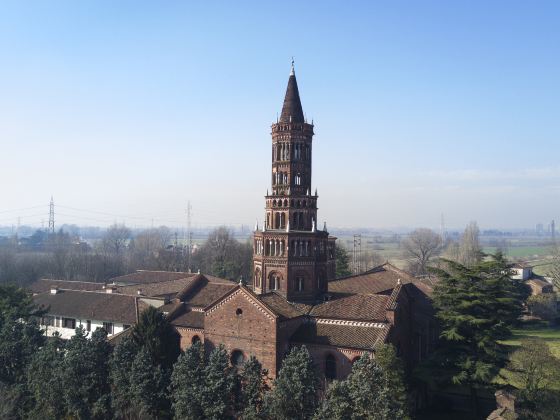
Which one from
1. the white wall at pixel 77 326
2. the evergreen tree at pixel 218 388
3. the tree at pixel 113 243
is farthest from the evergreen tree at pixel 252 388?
the tree at pixel 113 243

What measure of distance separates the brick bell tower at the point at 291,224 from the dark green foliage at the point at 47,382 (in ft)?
48.3

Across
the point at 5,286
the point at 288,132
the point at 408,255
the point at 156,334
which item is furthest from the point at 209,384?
the point at 408,255

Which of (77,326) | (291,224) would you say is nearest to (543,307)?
(291,224)

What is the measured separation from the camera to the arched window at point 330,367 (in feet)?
101

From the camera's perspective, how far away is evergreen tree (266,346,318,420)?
25656 mm

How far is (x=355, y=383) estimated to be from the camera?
2427cm

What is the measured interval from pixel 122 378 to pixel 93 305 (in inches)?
704

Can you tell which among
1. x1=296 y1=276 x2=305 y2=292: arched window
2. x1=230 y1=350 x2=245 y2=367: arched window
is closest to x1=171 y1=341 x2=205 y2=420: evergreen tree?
x1=230 y1=350 x2=245 y2=367: arched window

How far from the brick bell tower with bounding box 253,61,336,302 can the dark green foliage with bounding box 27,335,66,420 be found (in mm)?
14720

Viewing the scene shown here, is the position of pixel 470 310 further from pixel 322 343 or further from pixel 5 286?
pixel 5 286

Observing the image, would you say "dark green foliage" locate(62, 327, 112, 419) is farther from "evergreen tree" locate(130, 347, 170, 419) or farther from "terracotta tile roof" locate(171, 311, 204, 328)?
"terracotta tile roof" locate(171, 311, 204, 328)

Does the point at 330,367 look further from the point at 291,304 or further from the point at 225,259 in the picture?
the point at 225,259

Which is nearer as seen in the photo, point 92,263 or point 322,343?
point 322,343

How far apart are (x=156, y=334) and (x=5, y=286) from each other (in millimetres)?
16581
